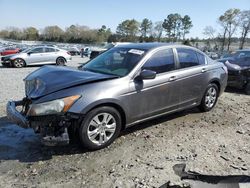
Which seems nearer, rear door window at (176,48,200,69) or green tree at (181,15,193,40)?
rear door window at (176,48,200,69)

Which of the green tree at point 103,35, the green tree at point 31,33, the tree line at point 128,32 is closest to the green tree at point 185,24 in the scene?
the tree line at point 128,32

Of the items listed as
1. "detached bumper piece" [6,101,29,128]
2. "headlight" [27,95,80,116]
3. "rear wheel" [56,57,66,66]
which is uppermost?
"headlight" [27,95,80,116]

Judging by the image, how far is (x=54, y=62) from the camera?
1930cm

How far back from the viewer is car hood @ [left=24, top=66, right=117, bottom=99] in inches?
162

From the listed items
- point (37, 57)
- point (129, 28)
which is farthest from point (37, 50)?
point (129, 28)

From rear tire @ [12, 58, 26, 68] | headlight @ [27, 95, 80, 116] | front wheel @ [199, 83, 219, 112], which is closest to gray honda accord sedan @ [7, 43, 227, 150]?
headlight @ [27, 95, 80, 116]

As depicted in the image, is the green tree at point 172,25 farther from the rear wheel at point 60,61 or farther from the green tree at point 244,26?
the rear wheel at point 60,61

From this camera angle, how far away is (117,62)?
16.8 feet

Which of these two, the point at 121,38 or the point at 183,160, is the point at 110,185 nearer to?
the point at 183,160

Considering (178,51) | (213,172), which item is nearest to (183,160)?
(213,172)

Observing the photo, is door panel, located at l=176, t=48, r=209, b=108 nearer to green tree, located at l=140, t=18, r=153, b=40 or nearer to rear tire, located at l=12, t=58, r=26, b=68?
rear tire, located at l=12, t=58, r=26, b=68

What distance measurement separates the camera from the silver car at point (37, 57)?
699 inches

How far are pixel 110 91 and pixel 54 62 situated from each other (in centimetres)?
1588

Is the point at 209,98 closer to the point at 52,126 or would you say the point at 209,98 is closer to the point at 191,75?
the point at 191,75
